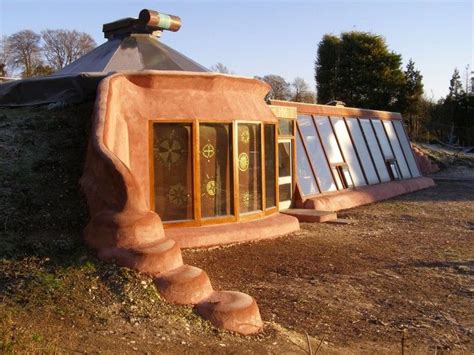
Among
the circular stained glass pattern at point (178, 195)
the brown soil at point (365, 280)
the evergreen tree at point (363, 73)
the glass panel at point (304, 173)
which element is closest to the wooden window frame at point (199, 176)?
the circular stained glass pattern at point (178, 195)

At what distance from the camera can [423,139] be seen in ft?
133

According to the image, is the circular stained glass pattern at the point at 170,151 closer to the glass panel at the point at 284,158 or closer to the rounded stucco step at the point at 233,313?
the rounded stucco step at the point at 233,313

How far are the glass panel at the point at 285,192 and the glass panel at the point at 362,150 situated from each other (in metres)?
4.80

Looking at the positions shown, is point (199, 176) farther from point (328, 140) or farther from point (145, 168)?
point (328, 140)

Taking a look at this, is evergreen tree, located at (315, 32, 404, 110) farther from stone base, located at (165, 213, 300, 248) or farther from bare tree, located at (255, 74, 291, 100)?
stone base, located at (165, 213, 300, 248)

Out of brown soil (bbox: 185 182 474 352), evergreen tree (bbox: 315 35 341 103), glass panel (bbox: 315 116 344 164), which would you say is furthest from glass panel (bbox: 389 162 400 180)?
evergreen tree (bbox: 315 35 341 103)

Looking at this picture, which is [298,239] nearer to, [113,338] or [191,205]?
[191,205]

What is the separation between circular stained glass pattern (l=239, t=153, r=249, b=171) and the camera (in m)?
10.3

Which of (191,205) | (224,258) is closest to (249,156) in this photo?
(191,205)

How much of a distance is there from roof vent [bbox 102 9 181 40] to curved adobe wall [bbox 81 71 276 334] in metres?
2.95

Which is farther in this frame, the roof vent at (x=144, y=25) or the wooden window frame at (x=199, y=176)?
the roof vent at (x=144, y=25)

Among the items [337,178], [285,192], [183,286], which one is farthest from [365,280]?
[337,178]

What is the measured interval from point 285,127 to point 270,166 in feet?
7.33

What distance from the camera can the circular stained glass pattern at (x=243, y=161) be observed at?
1030 centimetres
